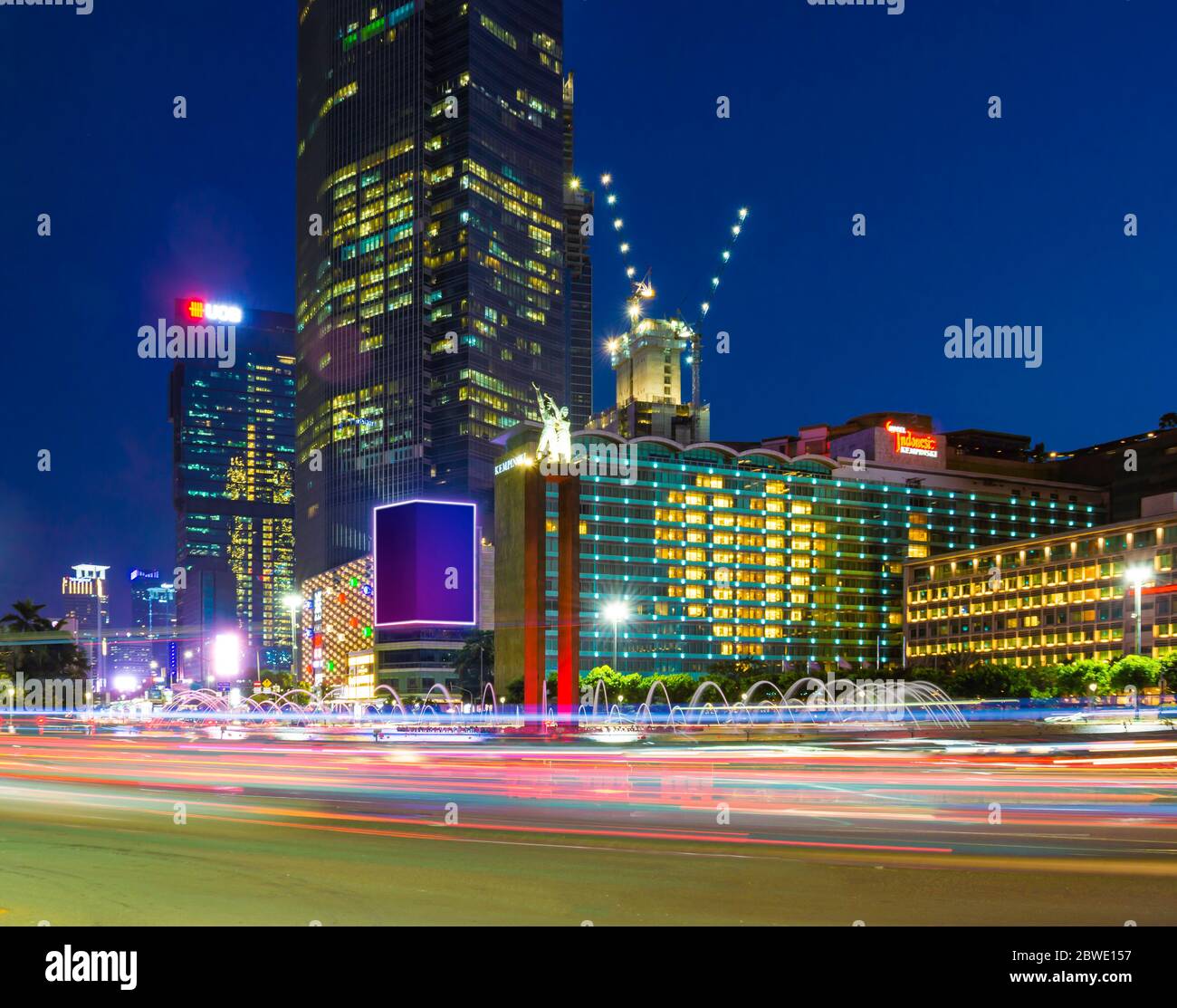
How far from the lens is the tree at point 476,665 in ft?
584

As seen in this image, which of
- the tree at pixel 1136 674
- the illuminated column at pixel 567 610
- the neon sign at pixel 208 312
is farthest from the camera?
the tree at pixel 1136 674

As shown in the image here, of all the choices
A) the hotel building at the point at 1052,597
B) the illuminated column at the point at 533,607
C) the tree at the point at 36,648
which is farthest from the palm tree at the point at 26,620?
the hotel building at the point at 1052,597

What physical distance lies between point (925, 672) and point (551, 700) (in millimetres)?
42735

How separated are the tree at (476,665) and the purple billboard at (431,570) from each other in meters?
55.7

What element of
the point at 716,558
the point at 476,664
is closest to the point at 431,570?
the point at 476,664

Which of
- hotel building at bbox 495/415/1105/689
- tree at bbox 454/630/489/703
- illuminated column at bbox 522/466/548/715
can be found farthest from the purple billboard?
tree at bbox 454/630/489/703

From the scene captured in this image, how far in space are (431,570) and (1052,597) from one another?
9334 centimetres

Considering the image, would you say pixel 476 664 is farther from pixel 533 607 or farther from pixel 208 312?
pixel 208 312

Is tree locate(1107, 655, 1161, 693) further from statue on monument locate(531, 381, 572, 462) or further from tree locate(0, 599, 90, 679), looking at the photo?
tree locate(0, 599, 90, 679)

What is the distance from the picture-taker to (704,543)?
184000 mm

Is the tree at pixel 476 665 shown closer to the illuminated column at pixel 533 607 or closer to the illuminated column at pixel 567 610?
the illuminated column at pixel 533 607

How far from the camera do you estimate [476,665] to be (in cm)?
17938

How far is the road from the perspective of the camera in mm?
13688
